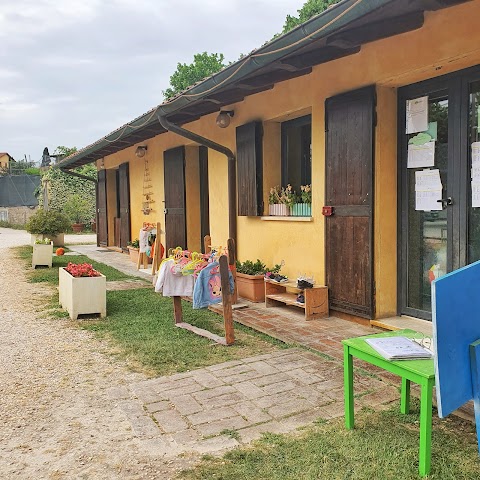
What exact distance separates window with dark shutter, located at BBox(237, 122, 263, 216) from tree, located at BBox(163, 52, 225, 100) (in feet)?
82.9

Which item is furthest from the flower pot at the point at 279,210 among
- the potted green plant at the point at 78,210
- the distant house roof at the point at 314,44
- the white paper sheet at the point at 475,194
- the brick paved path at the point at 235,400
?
the potted green plant at the point at 78,210

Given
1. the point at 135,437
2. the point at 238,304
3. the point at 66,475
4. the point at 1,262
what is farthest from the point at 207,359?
Answer: the point at 1,262

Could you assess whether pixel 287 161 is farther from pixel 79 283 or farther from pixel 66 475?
pixel 66 475

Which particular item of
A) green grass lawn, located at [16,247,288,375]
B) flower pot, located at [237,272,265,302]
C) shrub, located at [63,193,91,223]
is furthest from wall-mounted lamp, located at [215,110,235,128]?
shrub, located at [63,193,91,223]

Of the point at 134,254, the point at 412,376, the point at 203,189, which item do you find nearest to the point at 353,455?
the point at 412,376

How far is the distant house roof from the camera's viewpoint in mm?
3119

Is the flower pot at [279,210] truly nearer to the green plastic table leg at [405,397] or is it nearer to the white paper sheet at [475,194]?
the white paper sheet at [475,194]

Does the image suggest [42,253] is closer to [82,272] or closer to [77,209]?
[82,272]

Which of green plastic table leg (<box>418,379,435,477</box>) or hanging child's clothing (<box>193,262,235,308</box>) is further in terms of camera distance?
hanging child's clothing (<box>193,262,235,308</box>)

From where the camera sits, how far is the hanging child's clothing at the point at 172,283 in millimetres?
4617

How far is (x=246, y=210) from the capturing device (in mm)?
6480

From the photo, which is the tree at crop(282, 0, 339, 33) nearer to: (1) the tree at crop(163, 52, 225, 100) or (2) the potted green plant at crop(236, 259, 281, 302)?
(2) the potted green plant at crop(236, 259, 281, 302)

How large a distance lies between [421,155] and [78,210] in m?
20.2

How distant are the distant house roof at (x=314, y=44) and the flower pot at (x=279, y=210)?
1420 millimetres
